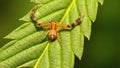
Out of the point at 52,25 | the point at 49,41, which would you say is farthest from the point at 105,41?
the point at 49,41

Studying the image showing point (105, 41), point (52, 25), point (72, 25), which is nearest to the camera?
point (72, 25)

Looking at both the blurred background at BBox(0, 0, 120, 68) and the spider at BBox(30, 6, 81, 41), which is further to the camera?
the blurred background at BBox(0, 0, 120, 68)

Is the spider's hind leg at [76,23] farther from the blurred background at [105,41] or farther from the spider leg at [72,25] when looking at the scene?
the blurred background at [105,41]

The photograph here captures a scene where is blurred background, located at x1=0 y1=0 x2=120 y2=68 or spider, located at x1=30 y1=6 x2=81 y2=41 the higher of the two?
spider, located at x1=30 y1=6 x2=81 y2=41

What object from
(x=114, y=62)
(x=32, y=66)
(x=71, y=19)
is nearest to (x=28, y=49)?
(x=32, y=66)

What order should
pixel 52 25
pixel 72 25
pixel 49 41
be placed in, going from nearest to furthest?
pixel 72 25 → pixel 49 41 → pixel 52 25

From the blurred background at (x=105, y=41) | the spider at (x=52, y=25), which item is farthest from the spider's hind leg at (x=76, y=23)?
the blurred background at (x=105, y=41)

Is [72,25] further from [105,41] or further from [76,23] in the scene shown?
[105,41]

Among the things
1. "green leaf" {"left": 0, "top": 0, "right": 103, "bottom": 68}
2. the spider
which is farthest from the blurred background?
"green leaf" {"left": 0, "top": 0, "right": 103, "bottom": 68}

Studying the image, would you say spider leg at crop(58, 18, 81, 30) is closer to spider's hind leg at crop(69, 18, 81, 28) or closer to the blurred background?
spider's hind leg at crop(69, 18, 81, 28)
